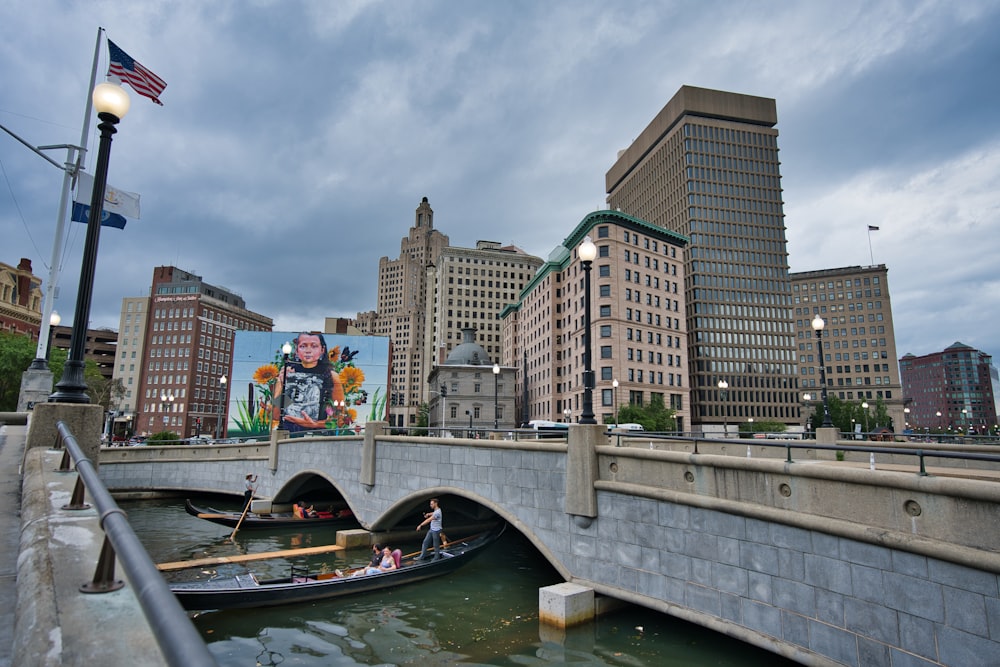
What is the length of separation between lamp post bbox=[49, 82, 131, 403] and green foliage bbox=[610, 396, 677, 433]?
55.4 meters

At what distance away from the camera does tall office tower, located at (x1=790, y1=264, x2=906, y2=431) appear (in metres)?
128

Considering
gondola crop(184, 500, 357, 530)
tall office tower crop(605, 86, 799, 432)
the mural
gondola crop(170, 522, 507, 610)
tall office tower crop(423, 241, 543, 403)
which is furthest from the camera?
tall office tower crop(423, 241, 543, 403)

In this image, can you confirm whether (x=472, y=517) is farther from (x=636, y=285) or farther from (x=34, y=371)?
(x=636, y=285)

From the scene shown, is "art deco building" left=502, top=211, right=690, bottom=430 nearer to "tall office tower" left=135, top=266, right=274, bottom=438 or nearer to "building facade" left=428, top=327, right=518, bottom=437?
"building facade" left=428, top=327, right=518, bottom=437

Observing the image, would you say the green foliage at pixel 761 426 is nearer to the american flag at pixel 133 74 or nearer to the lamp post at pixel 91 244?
the american flag at pixel 133 74

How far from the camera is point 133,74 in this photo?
1541 cm

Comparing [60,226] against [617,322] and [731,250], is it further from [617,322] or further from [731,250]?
[731,250]

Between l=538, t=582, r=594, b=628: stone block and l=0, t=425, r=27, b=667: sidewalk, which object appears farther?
l=538, t=582, r=594, b=628: stone block

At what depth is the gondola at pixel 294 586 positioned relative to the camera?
14.9m

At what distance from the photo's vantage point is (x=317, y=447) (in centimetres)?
2873

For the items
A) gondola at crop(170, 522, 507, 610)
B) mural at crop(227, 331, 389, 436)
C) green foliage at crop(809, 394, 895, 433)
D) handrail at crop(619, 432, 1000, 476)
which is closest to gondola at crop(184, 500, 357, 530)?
gondola at crop(170, 522, 507, 610)

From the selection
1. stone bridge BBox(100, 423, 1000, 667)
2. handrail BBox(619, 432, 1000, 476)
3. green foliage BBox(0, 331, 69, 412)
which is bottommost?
stone bridge BBox(100, 423, 1000, 667)

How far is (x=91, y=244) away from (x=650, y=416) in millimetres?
59970

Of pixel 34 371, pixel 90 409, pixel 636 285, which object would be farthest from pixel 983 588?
pixel 636 285
